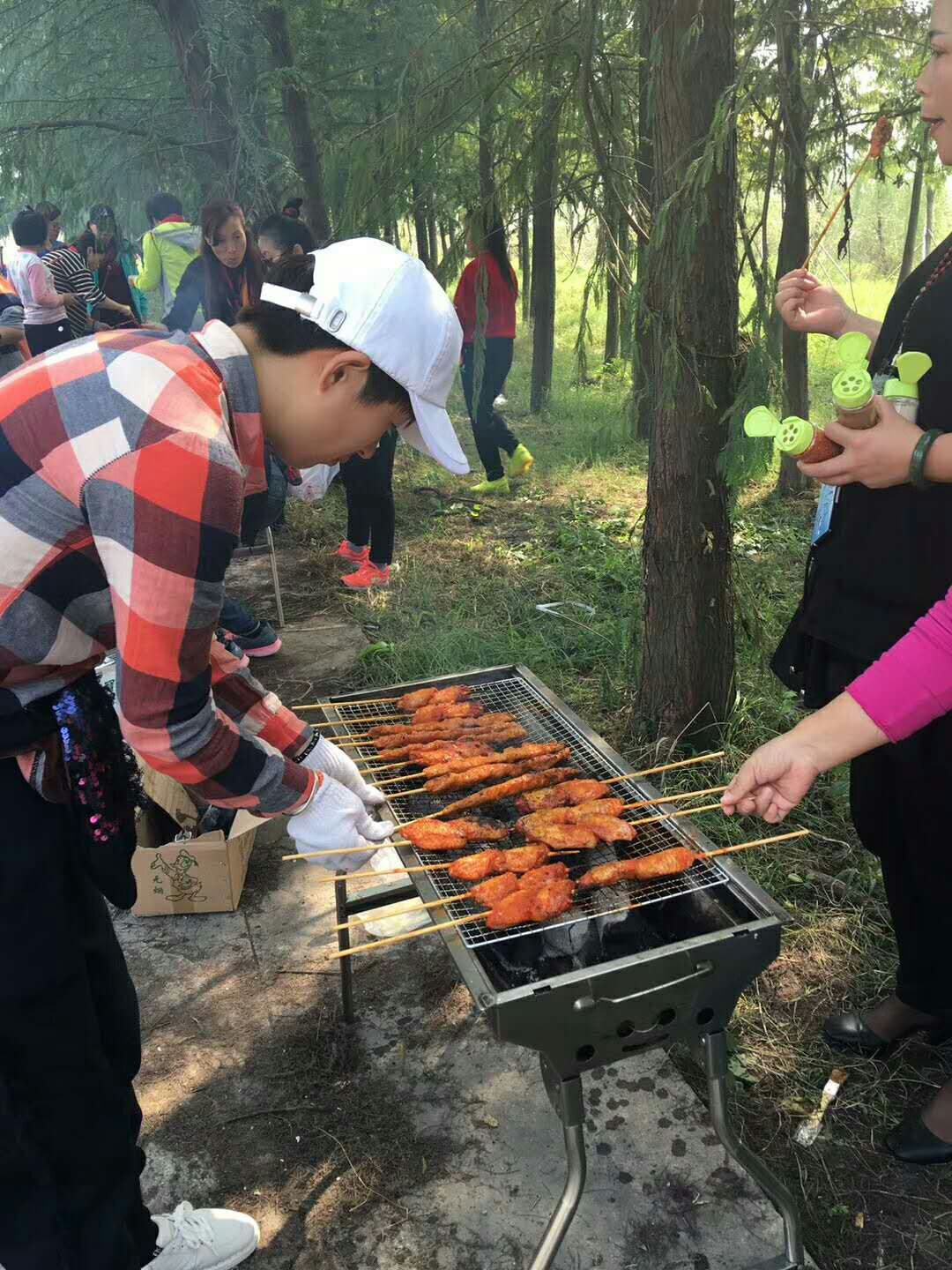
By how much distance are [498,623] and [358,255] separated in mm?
4120

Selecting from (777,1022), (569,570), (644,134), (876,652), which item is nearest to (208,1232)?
(777,1022)

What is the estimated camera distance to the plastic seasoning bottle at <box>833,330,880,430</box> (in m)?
1.89

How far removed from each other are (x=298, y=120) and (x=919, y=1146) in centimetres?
934

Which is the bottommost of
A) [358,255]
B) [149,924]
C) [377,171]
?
[149,924]

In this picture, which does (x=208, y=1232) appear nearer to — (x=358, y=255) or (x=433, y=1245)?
(x=433, y=1245)

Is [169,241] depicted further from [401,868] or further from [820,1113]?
[820,1113]

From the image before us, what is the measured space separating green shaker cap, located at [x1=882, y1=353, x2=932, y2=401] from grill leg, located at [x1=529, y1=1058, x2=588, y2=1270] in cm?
172

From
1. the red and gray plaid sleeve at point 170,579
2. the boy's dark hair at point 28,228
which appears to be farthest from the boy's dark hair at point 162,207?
the red and gray plaid sleeve at point 170,579

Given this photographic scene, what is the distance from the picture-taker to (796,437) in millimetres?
1977

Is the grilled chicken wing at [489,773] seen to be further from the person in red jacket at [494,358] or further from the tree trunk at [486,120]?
the person in red jacket at [494,358]

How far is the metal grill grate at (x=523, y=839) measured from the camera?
2135mm

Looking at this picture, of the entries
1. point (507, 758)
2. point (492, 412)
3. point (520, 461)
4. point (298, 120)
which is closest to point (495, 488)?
point (520, 461)

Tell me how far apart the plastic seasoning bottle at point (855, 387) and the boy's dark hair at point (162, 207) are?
7935 mm

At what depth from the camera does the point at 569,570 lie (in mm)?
6566
